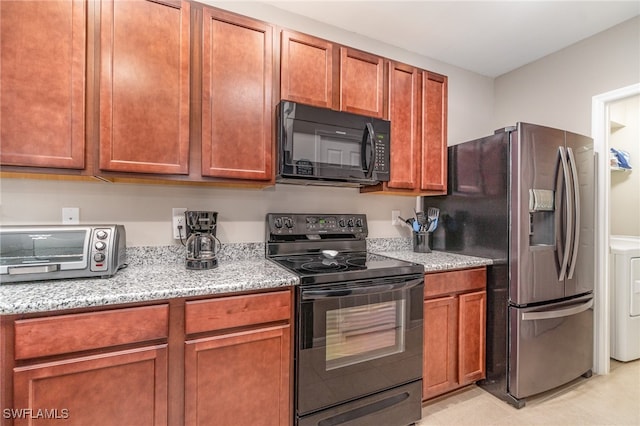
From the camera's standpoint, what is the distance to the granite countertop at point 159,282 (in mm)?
1123

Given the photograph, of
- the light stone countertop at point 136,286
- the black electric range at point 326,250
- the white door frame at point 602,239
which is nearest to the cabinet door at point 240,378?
the light stone countertop at point 136,286

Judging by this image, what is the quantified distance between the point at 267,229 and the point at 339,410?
44.1 inches

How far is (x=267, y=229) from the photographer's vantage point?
207cm

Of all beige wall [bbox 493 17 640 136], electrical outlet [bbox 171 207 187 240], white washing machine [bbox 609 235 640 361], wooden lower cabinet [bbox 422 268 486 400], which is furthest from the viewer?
white washing machine [bbox 609 235 640 361]

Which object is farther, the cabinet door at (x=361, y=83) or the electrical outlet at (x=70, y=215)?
the cabinet door at (x=361, y=83)

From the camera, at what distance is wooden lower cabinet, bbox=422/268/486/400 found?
1961 millimetres

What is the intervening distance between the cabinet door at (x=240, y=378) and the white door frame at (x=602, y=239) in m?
2.51

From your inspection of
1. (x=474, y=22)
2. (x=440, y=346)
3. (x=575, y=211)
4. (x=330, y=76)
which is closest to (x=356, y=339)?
(x=440, y=346)

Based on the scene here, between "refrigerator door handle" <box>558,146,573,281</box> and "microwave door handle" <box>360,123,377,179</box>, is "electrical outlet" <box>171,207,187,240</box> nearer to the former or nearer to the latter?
"microwave door handle" <box>360,123,377,179</box>

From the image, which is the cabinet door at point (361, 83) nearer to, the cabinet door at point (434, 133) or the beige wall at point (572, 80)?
the cabinet door at point (434, 133)

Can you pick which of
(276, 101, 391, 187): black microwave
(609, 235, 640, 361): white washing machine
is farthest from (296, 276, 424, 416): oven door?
(609, 235, 640, 361): white washing machine

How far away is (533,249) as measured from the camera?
200cm

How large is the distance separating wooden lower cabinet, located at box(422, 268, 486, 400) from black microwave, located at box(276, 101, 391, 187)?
807mm

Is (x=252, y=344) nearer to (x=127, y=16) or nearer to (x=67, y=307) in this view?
(x=67, y=307)
